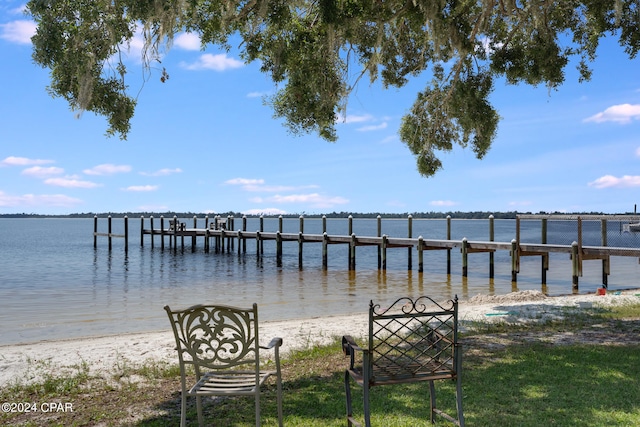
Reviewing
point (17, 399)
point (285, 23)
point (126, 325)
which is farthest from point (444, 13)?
point (126, 325)

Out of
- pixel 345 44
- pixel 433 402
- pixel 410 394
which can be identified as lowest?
pixel 410 394

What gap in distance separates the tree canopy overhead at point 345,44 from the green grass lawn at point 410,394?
12.2ft

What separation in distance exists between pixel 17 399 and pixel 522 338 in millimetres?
6689

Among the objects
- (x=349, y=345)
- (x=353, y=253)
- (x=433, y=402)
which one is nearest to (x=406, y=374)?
(x=349, y=345)

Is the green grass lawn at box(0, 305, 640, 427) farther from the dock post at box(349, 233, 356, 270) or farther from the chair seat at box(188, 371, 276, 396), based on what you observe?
the dock post at box(349, 233, 356, 270)

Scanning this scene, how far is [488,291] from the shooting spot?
20.7 metres

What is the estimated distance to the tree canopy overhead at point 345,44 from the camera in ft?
23.9

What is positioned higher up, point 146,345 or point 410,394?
point 410,394

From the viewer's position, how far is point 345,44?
10.4 m

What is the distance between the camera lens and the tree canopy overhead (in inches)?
287

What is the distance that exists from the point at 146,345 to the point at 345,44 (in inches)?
253

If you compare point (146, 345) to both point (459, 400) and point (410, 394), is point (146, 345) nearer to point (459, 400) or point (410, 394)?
point (410, 394)

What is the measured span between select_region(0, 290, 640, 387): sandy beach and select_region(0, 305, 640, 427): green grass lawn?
22.5 inches

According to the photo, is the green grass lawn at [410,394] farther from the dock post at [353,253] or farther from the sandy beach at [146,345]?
the dock post at [353,253]
